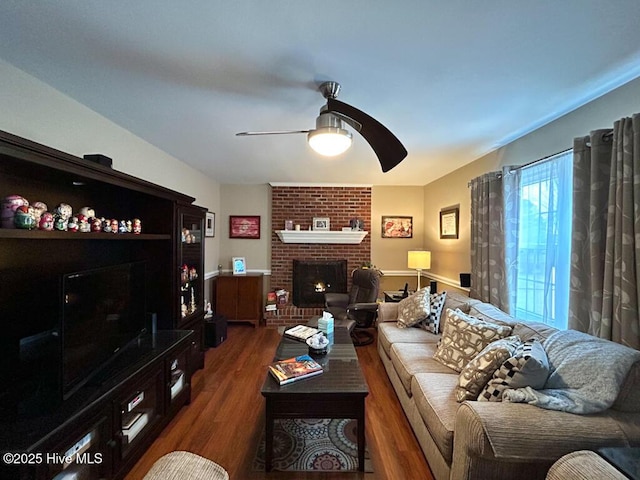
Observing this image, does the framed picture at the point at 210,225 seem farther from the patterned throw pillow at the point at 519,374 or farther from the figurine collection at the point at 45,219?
the patterned throw pillow at the point at 519,374

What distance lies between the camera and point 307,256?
15.6 ft

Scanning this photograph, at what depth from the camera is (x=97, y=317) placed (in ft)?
5.49

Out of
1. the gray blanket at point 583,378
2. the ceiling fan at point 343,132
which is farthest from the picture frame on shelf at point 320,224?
the gray blanket at point 583,378

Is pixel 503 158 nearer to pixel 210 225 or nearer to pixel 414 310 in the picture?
pixel 414 310

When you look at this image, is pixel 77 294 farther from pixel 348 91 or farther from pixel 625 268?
pixel 625 268

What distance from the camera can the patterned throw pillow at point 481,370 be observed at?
1.58 m

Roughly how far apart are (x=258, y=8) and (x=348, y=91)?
78cm

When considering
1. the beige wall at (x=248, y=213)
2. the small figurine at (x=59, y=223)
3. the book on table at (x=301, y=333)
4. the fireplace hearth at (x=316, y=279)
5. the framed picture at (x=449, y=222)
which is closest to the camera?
the small figurine at (x=59, y=223)

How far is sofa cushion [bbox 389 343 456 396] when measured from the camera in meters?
2.05

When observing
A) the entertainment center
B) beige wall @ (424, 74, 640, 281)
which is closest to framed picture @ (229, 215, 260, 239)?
the entertainment center

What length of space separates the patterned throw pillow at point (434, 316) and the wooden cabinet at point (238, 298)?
101 inches

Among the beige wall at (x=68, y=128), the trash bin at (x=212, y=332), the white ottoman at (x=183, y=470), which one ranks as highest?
the beige wall at (x=68, y=128)

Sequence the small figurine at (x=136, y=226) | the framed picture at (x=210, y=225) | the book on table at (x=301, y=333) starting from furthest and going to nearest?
the framed picture at (x=210, y=225) < the book on table at (x=301, y=333) < the small figurine at (x=136, y=226)

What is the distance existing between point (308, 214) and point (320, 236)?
0.46 metres
